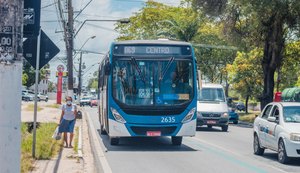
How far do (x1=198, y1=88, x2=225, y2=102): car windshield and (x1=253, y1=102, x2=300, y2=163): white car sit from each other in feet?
36.3

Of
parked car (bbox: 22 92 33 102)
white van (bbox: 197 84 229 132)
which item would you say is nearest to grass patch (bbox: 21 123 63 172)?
white van (bbox: 197 84 229 132)

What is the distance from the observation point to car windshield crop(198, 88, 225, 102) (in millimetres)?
27125

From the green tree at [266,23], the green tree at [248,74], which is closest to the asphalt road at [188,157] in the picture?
the green tree at [266,23]

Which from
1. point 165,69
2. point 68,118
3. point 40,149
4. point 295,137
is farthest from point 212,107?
point 295,137

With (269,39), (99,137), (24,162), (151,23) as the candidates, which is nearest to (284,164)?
(24,162)

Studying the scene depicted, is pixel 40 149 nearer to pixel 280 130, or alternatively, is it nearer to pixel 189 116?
pixel 189 116

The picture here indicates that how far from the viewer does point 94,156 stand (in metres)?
15.2

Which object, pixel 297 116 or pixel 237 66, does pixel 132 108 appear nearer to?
pixel 297 116

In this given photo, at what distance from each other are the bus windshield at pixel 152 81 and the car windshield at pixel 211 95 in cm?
997

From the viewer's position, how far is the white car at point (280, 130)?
13125mm

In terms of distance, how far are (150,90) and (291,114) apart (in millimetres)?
4576

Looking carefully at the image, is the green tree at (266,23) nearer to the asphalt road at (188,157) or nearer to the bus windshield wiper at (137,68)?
the asphalt road at (188,157)

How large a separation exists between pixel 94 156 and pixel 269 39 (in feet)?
77.5

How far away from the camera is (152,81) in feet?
55.9
